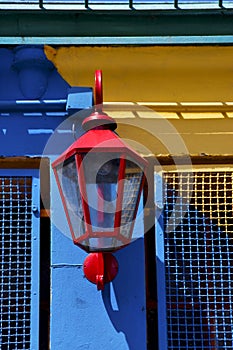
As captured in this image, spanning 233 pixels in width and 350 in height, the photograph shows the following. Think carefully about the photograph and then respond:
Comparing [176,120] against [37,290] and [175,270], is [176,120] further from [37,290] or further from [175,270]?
[37,290]

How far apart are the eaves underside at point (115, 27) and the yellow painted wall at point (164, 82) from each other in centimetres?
5

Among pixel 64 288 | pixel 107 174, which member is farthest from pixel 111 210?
pixel 64 288

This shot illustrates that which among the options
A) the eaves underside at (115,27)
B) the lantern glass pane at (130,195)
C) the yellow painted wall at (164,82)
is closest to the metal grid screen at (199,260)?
the yellow painted wall at (164,82)

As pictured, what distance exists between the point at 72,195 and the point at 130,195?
0.86ft

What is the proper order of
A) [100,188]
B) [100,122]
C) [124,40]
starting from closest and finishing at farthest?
[100,188]
[100,122]
[124,40]

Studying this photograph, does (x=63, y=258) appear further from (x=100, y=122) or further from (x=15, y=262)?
(x=100, y=122)

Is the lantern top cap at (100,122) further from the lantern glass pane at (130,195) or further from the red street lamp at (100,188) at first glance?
the lantern glass pane at (130,195)

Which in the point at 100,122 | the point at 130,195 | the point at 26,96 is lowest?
the point at 130,195

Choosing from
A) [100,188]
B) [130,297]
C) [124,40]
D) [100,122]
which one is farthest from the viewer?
[124,40]

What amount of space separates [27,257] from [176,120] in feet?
3.51

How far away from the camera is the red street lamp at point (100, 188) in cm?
357

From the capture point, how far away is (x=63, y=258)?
13.4ft

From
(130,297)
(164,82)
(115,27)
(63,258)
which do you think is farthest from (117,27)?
(130,297)

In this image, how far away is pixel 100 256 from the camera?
3898 millimetres
